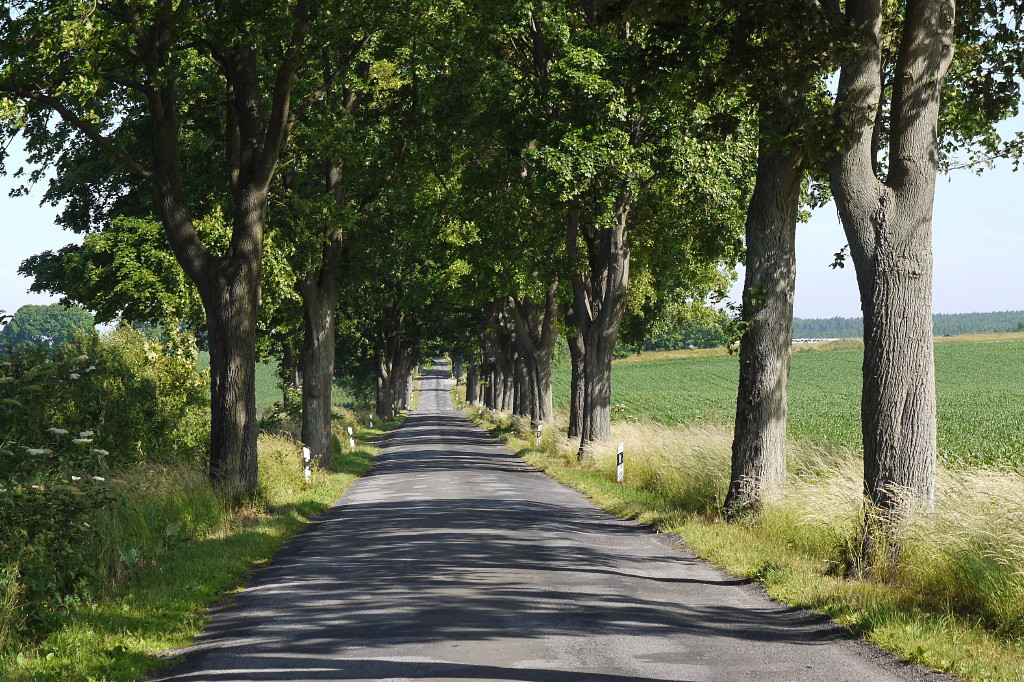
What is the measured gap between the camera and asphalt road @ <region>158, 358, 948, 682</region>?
6.55 metres

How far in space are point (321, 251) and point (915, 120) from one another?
17.2m

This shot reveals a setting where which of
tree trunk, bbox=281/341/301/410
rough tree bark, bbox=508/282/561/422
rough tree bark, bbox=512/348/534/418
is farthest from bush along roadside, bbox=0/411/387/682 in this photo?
rough tree bark, bbox=512/348/534/418

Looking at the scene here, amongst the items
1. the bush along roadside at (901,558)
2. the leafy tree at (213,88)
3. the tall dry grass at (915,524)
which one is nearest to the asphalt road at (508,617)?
the bush along roadside at (901,558)

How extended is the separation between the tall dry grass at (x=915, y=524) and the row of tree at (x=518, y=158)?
1.93 ft

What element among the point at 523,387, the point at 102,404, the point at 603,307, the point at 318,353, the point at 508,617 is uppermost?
the point at 603,307

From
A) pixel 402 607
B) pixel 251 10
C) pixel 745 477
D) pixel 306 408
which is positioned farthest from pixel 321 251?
pixel 402 607

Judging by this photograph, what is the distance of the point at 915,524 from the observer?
Answer: 368 inches

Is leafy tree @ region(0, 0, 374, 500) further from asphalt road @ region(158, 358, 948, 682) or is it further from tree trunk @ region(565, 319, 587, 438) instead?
tree trunk @ region(565, 319, 587, 438)

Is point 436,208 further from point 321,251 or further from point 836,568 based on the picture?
point 836,568

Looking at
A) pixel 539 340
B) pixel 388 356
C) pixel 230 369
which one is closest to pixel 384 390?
pixel 388 356

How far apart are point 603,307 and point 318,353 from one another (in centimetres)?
763

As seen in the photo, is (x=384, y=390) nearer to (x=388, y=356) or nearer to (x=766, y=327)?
(x=388, y=356)

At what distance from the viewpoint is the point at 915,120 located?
10.0 metres

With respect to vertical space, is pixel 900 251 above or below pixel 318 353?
above
